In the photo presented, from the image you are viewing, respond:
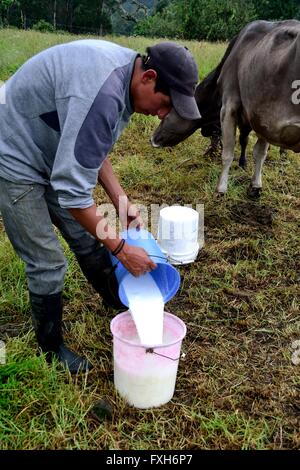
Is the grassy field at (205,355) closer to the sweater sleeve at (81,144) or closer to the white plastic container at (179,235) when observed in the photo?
the white plastic container at (179,235)

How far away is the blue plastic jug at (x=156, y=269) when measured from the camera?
95.7 inches

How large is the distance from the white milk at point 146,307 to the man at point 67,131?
0.29m

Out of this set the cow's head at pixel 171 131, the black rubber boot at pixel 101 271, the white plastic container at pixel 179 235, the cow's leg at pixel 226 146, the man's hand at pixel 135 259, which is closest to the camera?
the man's hand at pixel 135 259

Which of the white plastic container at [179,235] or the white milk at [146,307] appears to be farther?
the white plastic container at [179,235]

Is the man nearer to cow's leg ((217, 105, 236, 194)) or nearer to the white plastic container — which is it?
the white plastic container

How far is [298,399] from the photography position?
2.49 metres

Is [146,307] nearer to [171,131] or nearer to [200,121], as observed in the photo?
[171,131]

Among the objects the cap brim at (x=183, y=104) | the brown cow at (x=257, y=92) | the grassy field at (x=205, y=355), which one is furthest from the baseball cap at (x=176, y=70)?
the brown cow at (x=257, y=92)

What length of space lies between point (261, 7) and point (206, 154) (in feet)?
98.9

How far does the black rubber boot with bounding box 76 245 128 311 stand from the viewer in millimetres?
2715

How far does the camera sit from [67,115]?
1836 millimetres

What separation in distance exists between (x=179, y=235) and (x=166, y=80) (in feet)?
6.25

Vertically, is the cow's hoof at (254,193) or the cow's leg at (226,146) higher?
the cow's leg at (226,146)

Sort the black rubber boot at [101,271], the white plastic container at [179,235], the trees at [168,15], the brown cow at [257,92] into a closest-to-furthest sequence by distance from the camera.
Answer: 1. the black rubber boot at [101,271]
2. the white plastic container at [179,235]
3. the brown cow at [257,92]
4. the trees at [168,15]
